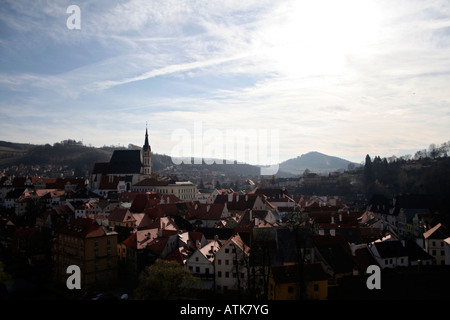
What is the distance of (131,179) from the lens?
258 ft

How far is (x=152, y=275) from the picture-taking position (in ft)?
66.2

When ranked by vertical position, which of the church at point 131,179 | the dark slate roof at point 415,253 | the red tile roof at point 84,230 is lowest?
the dark slate roof at point 415,253

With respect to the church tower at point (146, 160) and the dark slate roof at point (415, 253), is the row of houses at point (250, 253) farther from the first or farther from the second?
the church tower at point (146, 160)

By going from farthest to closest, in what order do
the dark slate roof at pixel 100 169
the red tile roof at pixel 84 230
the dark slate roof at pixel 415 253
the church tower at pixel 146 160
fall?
the church tower at pixel 146 160 < the dark slate roof at pixel 100 169 < the dark slate roof at pixel 415 253 < the red tile roof at pixel 84 230

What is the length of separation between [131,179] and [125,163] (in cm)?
444

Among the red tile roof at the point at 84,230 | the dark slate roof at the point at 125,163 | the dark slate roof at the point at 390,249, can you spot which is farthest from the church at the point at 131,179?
the dark slate roof at the point at 390,249

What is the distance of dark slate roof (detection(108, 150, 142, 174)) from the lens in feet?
262

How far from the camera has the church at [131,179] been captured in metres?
72.7

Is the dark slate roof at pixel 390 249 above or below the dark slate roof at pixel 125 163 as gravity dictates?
below

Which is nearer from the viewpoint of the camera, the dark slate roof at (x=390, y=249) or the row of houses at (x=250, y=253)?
the row of houses at (x=250, y=253)
